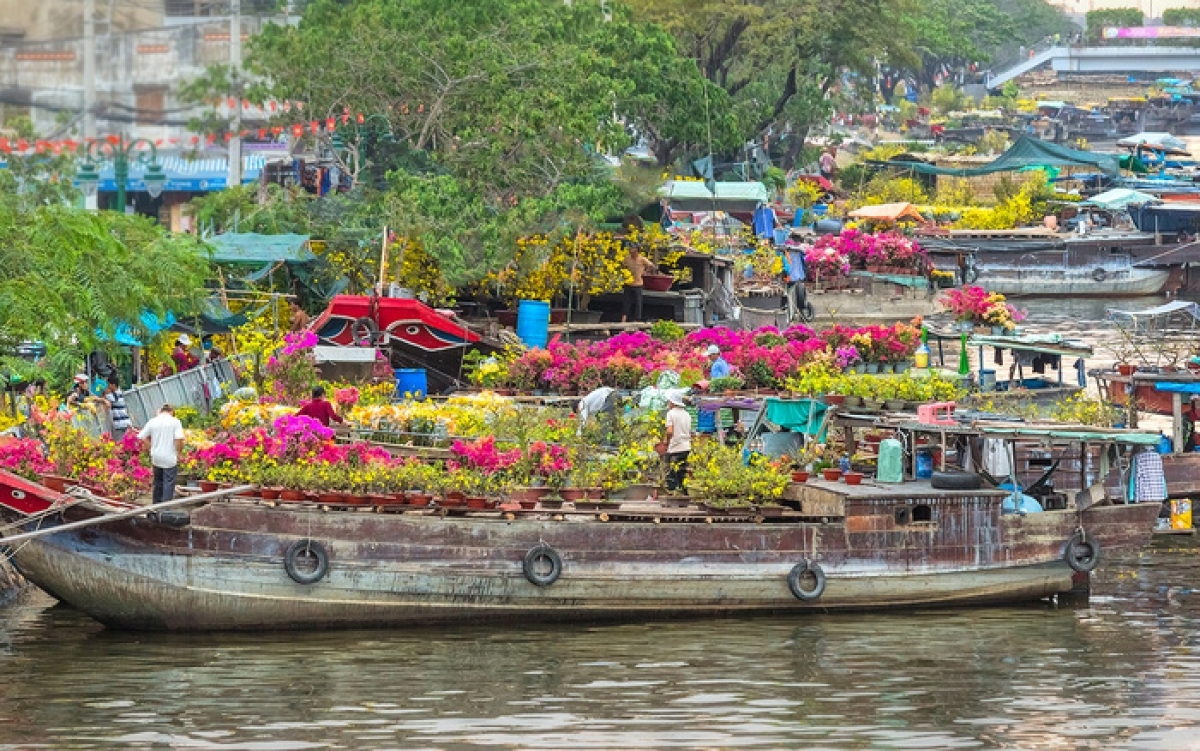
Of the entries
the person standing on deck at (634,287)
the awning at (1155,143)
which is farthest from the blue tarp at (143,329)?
the awning at (1155,143)

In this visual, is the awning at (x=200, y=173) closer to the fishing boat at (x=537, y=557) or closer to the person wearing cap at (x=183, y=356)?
the person wearing cap at (x=183, y=356)

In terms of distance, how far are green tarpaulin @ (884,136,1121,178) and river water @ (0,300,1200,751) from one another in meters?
45.3

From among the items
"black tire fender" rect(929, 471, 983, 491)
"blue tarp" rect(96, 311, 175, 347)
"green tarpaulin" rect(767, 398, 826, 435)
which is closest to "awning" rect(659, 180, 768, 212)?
"blue tarp" rect(96, 311, 175, 347)

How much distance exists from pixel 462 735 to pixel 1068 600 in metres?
8.29

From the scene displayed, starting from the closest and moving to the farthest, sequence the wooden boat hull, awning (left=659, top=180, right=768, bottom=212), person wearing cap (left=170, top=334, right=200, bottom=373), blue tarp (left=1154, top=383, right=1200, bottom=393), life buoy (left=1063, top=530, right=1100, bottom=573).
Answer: life buoy (left=1063, top=530, right=1100, bottom=573)
blue tarp (left=1154, top=383, right=1200, bottom=393)
person wearing cap (left=170, top=334, right=200, bottom=373)
awning (left=659, top=180, right=768, bottom=212)
the wooden boat hull

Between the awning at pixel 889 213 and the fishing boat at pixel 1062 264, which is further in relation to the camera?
the awning at pixel 889 213

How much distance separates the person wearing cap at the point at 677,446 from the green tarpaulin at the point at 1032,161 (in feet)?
149

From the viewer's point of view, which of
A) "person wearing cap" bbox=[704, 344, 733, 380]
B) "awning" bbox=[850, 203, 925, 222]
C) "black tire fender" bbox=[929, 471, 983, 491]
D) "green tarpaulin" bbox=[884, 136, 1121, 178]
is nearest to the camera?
"black tire fender" bbox=[929, 471, 983, 491]

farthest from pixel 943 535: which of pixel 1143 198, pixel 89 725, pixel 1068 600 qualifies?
pixel 1143 198

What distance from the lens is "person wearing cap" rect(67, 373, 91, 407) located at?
23.8 meters

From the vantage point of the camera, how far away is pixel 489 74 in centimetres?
4169

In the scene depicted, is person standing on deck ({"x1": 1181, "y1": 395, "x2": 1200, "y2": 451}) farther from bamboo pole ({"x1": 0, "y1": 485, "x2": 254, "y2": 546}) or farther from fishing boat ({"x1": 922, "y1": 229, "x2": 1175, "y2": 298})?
fishing boat ({"x1": 922, "y1": 229, "x2": 1175, "y2": 298})

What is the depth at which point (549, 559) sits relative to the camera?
796 inches

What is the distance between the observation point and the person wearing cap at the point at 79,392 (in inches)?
936
